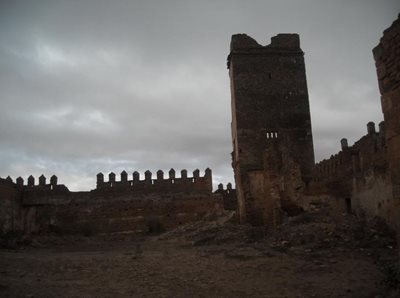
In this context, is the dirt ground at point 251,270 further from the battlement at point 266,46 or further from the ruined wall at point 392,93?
the battlement at point 266,46

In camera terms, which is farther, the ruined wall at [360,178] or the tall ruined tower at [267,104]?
the tall ruined tower at [267,104]

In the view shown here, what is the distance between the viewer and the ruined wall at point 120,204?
26438 mm

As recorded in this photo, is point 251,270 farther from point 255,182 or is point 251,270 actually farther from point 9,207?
point 9,207

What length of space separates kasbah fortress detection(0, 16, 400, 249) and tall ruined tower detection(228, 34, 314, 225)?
5 centimetres

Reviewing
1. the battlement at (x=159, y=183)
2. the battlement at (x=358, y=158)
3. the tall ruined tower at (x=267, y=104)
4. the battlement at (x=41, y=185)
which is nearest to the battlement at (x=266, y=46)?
the tall ruined tower at (x=267, y=104)

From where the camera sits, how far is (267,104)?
2009cm

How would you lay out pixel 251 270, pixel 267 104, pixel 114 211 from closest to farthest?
pixel 251 270, pixel 267 104, pixel 114 211

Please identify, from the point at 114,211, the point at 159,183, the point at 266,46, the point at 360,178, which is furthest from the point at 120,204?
the point at 360,178

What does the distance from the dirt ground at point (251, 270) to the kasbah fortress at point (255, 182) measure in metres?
1.39

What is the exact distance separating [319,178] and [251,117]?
171 inches

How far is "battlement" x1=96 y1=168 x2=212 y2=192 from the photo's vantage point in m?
27.1

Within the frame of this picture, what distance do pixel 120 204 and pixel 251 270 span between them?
62.1ft

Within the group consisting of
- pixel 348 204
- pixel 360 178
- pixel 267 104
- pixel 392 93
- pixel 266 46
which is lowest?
pixel 348 204

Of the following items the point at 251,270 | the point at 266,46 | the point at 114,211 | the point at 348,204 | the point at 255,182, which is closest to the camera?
the point at 251,270
